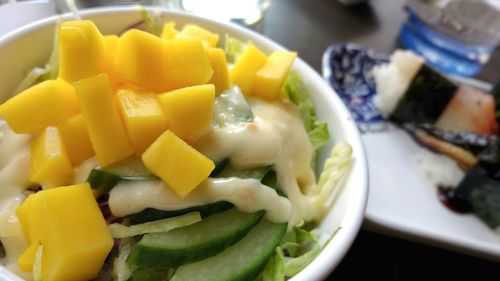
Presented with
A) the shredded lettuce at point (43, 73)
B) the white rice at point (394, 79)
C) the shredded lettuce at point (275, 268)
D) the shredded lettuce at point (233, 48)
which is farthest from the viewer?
the white rice at point (394, 79)

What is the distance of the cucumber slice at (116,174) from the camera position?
734 millimetres

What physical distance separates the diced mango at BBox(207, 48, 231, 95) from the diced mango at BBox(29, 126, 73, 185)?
0.31 meters

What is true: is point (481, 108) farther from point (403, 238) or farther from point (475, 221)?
point (403, 238)

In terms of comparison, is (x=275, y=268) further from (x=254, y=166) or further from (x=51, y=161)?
(x=51, y=161)

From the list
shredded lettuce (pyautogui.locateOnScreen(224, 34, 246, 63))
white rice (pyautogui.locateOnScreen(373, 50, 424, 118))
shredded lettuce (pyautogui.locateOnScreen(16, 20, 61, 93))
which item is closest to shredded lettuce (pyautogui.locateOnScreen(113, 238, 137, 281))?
shredded lettuce (pyautogui.locateOnScreen(16, 20, 61, 93))

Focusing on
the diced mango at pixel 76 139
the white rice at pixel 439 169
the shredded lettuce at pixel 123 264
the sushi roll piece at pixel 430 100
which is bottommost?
the white rice at pixel 439 169

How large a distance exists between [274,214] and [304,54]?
1387mm

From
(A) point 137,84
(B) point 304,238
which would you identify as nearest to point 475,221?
(B) point 304,238

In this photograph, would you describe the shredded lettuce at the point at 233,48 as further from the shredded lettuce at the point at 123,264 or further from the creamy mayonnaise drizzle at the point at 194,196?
the shredded lettuce at the point at 123,264

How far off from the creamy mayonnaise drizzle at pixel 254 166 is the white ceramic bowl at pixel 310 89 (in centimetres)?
8

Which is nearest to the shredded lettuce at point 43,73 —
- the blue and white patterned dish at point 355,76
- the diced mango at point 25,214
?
the diced mango at point 25,214

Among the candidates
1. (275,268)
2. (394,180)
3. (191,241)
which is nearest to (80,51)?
(191,241)

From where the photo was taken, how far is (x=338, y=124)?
103 centimetres

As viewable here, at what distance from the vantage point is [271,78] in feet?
3.16
